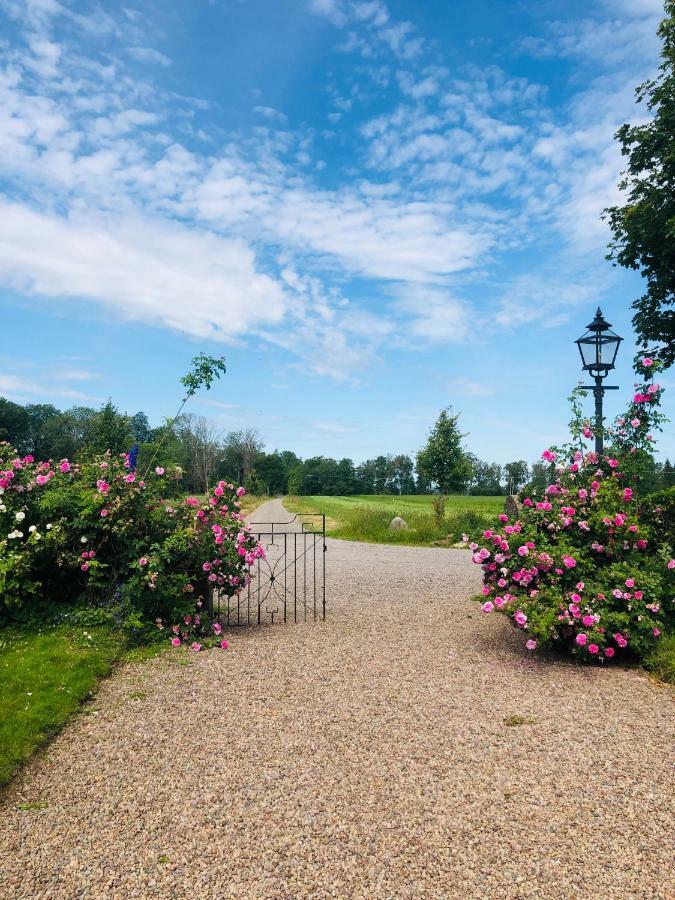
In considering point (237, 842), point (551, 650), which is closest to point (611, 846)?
point (237, 842)

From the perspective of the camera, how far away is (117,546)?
6.63m

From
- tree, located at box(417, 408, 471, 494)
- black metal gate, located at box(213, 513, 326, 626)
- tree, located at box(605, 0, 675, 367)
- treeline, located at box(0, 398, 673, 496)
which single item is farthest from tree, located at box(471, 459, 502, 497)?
black metal gate, located at box(213, 513, 326, 626)

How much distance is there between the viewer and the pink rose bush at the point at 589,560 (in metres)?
5.43

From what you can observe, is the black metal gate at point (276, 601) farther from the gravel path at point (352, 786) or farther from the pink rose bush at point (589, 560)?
the pink rose bush at point (589, 560)

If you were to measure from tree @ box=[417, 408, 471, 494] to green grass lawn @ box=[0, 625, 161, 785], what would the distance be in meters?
18.1

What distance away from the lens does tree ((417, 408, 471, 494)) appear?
75.0 feet

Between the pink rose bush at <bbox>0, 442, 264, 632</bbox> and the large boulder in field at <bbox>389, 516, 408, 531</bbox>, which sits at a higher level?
the pink rose bush at <bbox>0, 442, 264, 632</bbox>

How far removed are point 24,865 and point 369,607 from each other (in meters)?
6.15

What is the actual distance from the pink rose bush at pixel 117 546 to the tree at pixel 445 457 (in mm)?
16769

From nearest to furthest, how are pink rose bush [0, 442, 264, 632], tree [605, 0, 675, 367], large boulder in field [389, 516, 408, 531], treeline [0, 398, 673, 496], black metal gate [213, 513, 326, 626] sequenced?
pink rose bush [0, 442, 264, 632] → black metal gate [213, 513, 326, 626] → tree [605, 0, 675, 367] → large boulder in field [389, 516, 408, 531] → treeline [0, 398, 673, 496]

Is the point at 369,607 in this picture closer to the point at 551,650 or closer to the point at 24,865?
the point at 551,650

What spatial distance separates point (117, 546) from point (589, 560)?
5182mm

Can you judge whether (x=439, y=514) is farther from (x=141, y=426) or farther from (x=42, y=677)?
(x=141, y=426)

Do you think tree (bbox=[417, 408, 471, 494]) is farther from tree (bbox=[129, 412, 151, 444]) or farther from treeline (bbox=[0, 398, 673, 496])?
tree (bbox=[129, 412, 151, 444])
